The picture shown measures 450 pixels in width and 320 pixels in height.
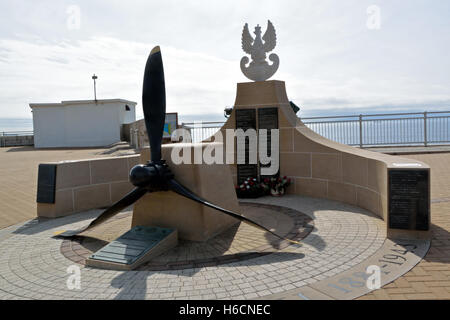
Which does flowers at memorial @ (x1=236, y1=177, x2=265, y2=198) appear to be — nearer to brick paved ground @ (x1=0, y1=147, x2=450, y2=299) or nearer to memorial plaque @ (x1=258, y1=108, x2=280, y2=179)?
memorial plaque @ (x1=258, y1=108, x2=280, y2=179)

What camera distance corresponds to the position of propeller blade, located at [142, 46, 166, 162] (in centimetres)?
534

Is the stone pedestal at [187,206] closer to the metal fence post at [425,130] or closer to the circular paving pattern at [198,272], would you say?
the circular paving pattern at [198,272]

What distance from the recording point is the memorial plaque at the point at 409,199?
16.8ft

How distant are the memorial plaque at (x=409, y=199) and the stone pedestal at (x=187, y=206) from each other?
283 cm

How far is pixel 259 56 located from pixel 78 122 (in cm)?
2310

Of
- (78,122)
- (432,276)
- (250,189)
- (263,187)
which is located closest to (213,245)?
(432,276)

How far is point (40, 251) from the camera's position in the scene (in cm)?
538

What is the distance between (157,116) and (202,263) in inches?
94.8

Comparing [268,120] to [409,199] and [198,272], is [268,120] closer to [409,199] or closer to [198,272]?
[409,199]

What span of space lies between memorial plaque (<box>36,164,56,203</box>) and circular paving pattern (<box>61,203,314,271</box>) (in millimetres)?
1700

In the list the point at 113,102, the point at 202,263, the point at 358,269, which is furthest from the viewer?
the point at 113,102

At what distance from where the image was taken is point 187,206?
5.61 meters
